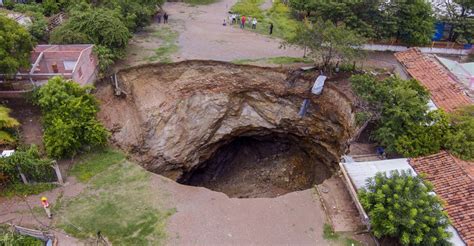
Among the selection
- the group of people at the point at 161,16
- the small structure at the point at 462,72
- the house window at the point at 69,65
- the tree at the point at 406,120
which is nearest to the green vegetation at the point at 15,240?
the house window at the point at 69,65

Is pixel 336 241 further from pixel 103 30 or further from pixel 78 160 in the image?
pixel 103 30

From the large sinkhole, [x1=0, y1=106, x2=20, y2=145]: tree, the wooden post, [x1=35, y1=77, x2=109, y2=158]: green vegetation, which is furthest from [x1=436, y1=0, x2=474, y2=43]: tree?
[x1=0, y1=106, x2=20, y2=145]: tree

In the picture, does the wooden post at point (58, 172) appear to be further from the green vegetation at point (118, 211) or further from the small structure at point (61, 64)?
the small structure at point (61, 64)

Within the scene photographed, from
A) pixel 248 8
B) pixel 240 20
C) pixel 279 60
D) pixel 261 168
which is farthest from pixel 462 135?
pixel 248 8

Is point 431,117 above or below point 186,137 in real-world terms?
above

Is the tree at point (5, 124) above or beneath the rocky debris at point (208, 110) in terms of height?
above

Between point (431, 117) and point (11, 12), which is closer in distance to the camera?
point (431, 117)

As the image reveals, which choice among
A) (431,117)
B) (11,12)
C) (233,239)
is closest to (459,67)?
(431,117)

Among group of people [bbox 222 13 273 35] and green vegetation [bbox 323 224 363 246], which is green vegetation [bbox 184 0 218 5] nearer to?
group of people [bbox 222 13 273 35]
